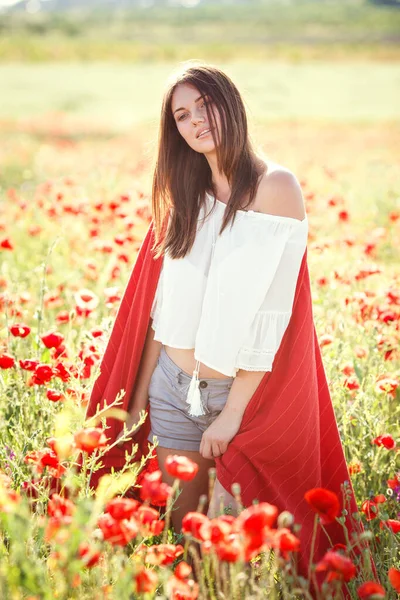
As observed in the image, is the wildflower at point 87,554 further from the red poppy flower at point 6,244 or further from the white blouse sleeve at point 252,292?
the red poppy flower at point 6,244

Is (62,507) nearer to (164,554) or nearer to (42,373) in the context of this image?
(164,554)

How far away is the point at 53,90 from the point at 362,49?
22453 mm

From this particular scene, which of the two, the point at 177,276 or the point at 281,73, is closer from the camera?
the point at 177,276

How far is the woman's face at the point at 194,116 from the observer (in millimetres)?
2170

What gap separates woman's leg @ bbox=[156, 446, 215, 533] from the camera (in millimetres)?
2273

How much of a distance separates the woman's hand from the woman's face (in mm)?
824

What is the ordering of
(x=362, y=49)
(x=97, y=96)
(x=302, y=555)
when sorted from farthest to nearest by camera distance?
1. (x=362, y=49)
2. (x=97, y=96)
3. (x=302, y=555)

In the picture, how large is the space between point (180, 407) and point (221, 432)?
20cm

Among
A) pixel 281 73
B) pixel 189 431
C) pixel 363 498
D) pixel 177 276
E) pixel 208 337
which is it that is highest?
pixel 281 73

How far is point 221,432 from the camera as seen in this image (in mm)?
2137

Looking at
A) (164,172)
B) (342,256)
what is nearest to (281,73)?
(342,256)

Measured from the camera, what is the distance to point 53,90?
23359mm

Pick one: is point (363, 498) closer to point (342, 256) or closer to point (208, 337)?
point (208, 337)

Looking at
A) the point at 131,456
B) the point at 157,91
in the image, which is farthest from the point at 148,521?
the point at 157,91
